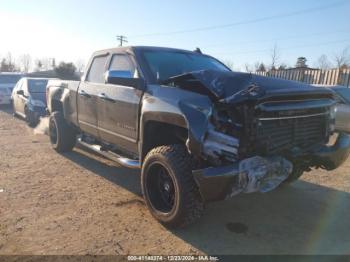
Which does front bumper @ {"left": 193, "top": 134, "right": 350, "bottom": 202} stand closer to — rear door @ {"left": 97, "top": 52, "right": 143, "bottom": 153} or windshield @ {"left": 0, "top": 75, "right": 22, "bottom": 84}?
rear door @ {"left": 97, "top": 52, "right": 143, "bottom": 153}

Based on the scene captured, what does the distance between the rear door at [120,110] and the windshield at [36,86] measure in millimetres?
7458

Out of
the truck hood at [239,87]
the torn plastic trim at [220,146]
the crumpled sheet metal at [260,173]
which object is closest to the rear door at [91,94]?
the truck hood at [239,87]

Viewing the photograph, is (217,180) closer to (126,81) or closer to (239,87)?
(239,87)

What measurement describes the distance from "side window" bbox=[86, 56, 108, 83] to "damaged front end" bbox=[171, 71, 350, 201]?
219 cm

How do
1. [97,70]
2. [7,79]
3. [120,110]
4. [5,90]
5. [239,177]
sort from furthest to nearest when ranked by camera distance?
1. [7,79]
2. [5,90]
3. [97,70]
4. [120,110]
5. [239,177]

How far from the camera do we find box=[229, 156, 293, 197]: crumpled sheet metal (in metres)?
3.34

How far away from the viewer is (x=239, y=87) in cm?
363

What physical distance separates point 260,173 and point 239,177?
225mm

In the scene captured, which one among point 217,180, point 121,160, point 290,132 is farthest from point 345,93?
point 217,180

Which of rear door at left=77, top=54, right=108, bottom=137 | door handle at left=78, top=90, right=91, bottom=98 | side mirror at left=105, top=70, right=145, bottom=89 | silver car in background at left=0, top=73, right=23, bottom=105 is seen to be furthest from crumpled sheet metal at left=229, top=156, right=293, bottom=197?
silver car in background at left=0, top=73, right=23, bottom=105

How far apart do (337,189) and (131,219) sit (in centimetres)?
322

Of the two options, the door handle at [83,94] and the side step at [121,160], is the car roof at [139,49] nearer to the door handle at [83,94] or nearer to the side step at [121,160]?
the door handle at [83,94]

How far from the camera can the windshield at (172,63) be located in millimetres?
4747

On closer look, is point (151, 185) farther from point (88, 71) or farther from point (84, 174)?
point (88, 71)
